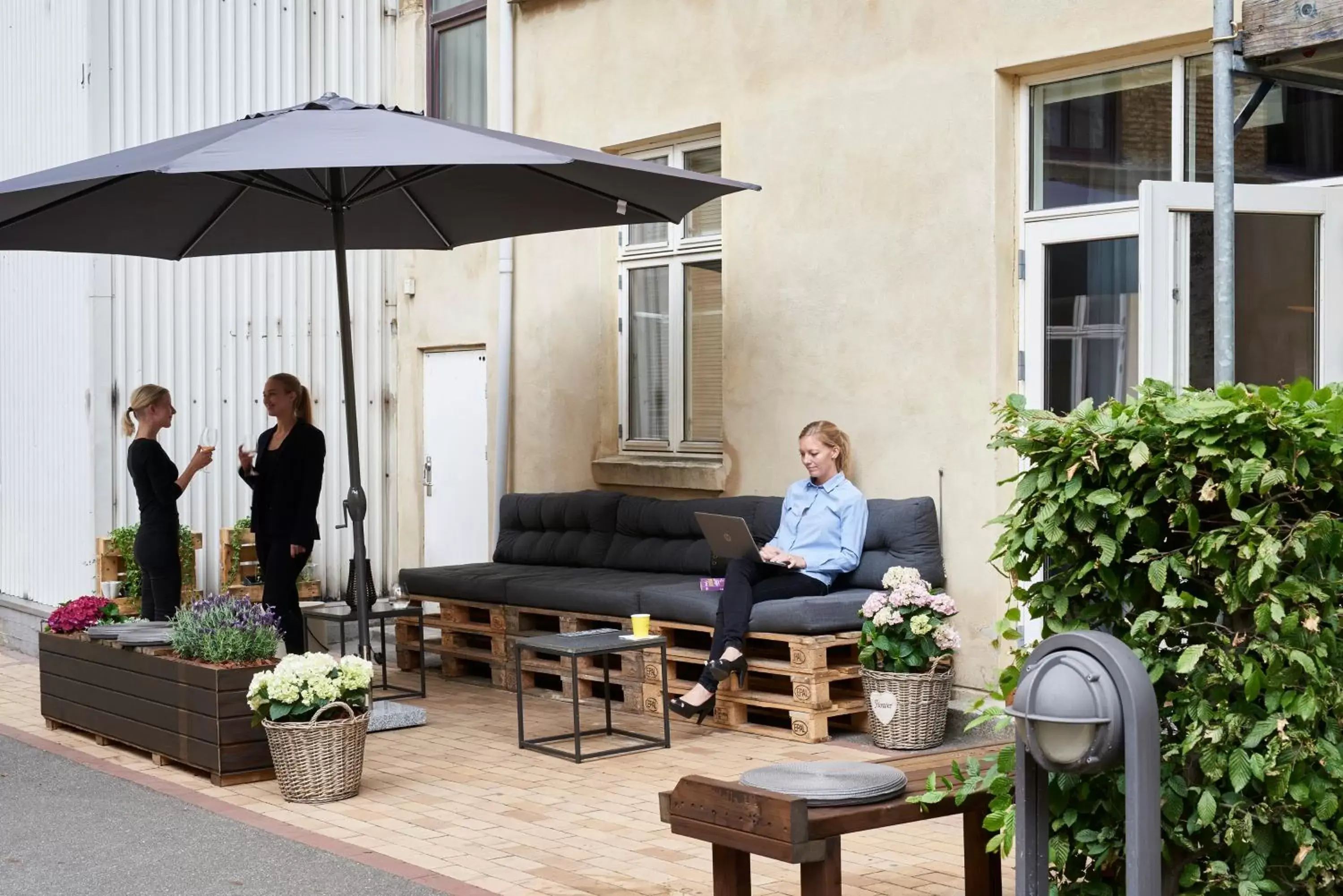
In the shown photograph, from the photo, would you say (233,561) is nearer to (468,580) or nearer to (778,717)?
(468,580)

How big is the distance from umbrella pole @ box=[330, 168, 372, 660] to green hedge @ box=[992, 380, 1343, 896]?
4.49 metres

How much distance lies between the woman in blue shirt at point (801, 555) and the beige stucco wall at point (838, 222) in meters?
0.35

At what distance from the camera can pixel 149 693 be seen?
7203mm

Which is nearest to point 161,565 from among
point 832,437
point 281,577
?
point 281,577

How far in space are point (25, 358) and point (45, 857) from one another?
6.31 m

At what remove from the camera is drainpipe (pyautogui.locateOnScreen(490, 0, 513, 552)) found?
10688 mm

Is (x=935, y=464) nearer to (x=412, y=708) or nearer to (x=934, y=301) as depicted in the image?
(x=934, y=301)

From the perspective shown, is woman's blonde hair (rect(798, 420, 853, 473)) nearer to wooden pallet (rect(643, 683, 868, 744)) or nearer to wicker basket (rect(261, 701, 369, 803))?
wooden pallet (rect(643, 683, 868, 744))

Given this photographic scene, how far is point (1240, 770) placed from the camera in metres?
3.52

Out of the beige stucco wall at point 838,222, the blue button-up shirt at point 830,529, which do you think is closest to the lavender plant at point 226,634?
the blue button-up shirt at point 830,529

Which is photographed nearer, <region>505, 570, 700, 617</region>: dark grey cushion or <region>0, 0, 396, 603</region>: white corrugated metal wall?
<region>505, 570, 700, 617</region>: dark grey cushion

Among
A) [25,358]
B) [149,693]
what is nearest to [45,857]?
[149,693]

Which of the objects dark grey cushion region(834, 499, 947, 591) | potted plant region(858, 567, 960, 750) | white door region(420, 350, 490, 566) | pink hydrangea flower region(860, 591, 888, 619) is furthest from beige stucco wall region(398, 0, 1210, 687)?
white door region(420, 350, 490, 566)

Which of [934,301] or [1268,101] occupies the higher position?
[1268,101]
